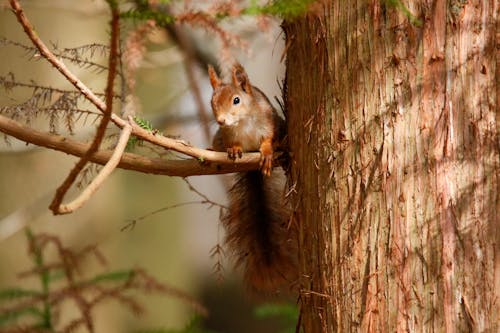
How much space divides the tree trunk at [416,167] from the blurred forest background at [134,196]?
1.78 metres

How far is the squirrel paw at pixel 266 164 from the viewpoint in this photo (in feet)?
5.27

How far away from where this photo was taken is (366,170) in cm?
131

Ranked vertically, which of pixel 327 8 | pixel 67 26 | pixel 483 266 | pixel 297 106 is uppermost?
pixel 67 26

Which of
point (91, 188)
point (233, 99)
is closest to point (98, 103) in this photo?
point (91, 188)

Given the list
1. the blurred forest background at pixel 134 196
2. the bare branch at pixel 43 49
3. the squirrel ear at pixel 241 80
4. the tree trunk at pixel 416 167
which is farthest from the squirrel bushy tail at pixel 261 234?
the blurred forest background at pixel 134 196

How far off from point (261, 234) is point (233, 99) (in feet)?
1.31

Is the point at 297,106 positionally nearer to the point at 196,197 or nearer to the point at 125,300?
the point at 125,300

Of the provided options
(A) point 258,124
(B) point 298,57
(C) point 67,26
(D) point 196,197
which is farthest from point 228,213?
(D) point 196,197

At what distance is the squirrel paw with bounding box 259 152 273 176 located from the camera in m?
1.61

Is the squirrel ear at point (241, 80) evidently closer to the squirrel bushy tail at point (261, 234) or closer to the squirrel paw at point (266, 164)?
the squirrel bushy tail at point (261, 234)

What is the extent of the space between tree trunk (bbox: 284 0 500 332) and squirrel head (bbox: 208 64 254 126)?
0.61m

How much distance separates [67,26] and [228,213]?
7.35 ft

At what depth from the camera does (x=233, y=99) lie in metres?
1.98

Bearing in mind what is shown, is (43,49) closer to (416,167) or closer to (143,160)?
(143,160)
